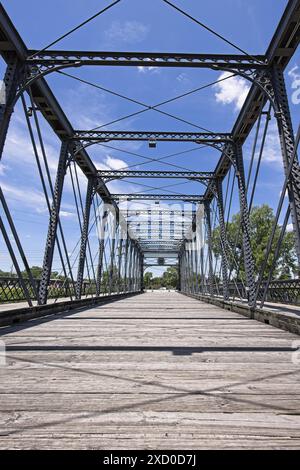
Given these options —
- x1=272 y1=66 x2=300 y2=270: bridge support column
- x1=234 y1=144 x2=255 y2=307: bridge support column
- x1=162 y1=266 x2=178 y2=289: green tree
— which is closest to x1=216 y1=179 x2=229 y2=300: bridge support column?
x1=234 y1=144 x2=255 y2=307: bridge support column

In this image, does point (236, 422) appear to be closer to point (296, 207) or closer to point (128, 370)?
point (128, 370)

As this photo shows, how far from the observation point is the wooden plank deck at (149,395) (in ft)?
5.87

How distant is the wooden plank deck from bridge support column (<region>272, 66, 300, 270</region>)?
292 cm

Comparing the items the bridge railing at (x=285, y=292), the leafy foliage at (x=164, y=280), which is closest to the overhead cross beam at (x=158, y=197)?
the bridge railing at (x=285, y=292)

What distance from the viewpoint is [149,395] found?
8.05 feet

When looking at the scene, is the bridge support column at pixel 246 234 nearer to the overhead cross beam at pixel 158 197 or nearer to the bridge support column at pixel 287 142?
the bridge support column at pixel 287 142

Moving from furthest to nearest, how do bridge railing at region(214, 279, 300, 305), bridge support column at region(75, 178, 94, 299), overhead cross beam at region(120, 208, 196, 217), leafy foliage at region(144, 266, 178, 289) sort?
1. leafy foliage at region(144, 266, 178, 289)
2. overhead cross beam at region(120, 208, 196, 217)
3. bridge support column at region(75, 178, 94, 299)
4. bridge railing at region(214, 279, 300, 305)

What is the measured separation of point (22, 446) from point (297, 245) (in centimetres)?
598

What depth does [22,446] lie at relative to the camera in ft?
5.52

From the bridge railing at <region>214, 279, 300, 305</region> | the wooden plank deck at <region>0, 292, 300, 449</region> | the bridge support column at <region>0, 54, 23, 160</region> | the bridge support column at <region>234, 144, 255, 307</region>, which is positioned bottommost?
the wooden plank deck at <region>0, 292, 300, 449</region>

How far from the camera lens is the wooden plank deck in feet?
5.87

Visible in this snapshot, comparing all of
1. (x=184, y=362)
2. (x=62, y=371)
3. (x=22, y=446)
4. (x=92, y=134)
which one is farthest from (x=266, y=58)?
(x=22, y=446)

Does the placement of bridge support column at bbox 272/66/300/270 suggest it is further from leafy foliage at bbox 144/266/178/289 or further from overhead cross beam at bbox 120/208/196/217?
leafy foliage at bbox 144/266/178/289

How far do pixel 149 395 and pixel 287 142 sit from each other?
21.2ft
